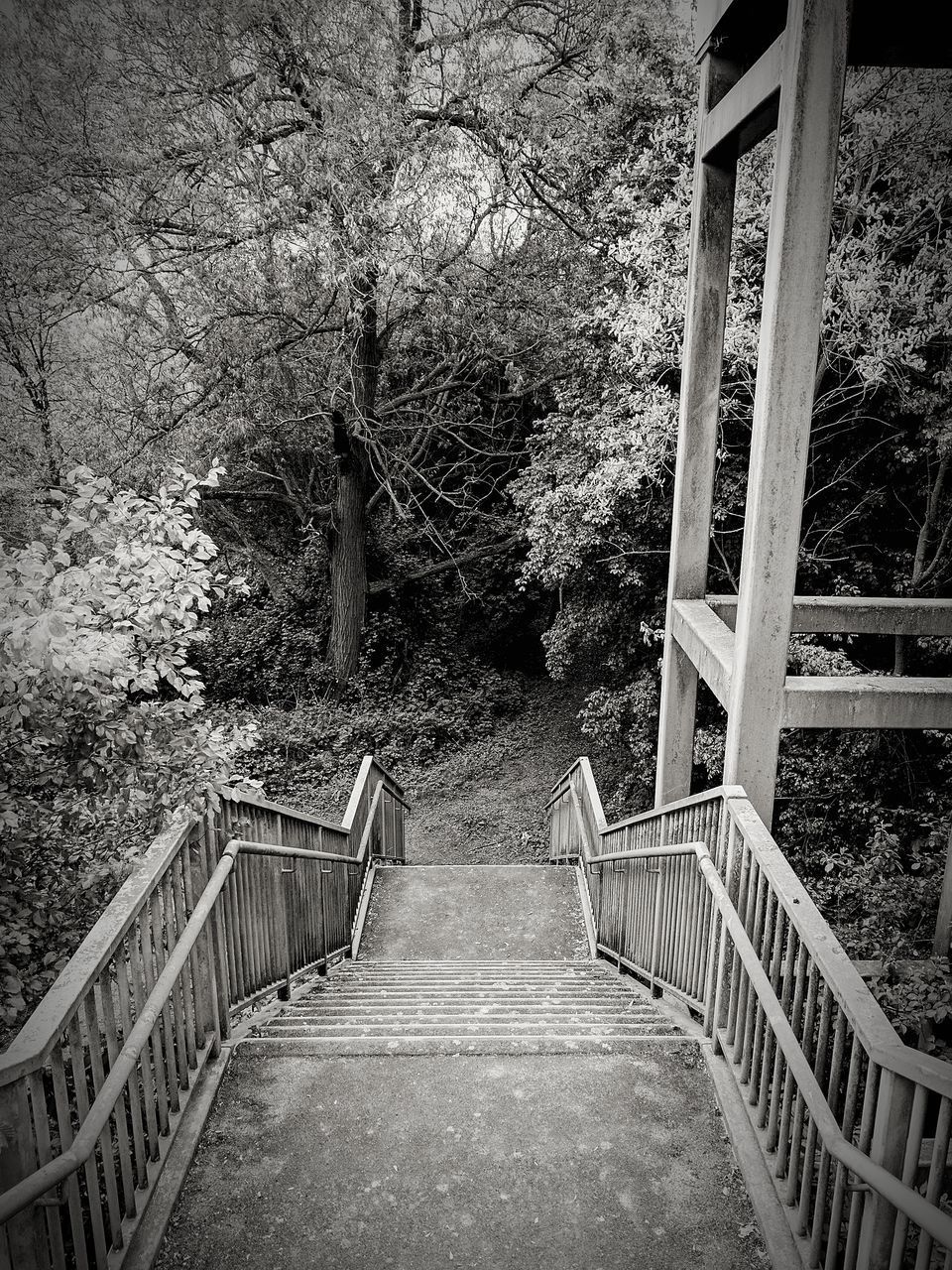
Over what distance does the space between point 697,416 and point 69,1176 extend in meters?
5.29

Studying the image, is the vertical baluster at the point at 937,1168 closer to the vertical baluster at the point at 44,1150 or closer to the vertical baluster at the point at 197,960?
the vertical baluster at the point at 44,1150

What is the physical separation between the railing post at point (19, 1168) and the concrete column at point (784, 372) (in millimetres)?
3386

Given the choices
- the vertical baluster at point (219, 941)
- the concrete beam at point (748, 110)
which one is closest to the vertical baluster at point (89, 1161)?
the vertical baluster at point (219, 941)

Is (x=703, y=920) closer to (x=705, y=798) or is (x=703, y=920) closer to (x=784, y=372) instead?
(x=705, y=798)

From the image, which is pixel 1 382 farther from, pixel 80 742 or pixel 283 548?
pixel 80 742

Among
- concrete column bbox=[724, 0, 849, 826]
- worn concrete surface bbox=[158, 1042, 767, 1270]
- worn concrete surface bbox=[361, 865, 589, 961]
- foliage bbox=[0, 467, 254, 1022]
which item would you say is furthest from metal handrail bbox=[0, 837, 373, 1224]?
worn concrete surface bbox=[361, 865, 589, 961]

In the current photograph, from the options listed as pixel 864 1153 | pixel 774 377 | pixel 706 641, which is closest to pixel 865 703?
pixel 706 641

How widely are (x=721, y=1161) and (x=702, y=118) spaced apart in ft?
19.0

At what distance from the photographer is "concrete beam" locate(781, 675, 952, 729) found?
169 inches

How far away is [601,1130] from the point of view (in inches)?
126

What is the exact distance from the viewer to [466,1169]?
9.86ft

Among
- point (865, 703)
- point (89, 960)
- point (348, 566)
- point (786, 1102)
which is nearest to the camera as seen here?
point (89, 960)

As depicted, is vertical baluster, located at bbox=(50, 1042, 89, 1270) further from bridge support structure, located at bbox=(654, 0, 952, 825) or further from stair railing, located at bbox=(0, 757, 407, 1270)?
bridge support structure, located at bbox=(654, 0, 952, 825)

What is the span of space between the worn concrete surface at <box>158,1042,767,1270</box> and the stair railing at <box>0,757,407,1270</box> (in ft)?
0.86
